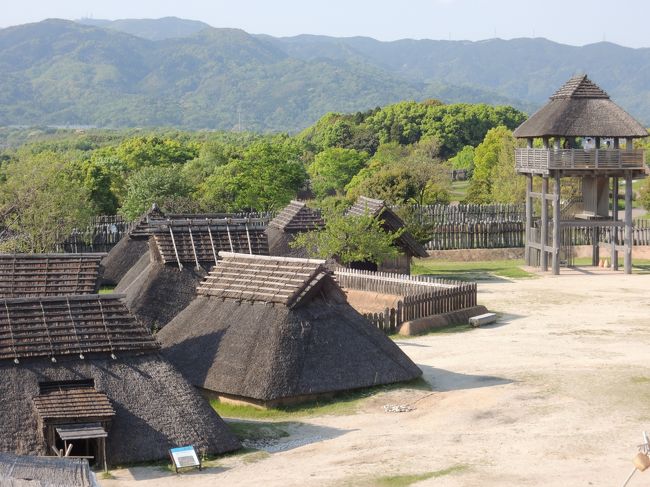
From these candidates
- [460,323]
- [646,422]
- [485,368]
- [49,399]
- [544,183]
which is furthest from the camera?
[544,183]

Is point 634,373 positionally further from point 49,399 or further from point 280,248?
point 280,248

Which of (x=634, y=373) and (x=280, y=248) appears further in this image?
(x=280, y=248)

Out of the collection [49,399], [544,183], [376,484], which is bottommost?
[376,484]

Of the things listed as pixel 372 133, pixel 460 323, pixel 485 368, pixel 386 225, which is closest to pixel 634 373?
pixel 485 368

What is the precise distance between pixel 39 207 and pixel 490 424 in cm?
3241

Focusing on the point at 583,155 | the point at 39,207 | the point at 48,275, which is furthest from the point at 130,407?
the point at 39,207

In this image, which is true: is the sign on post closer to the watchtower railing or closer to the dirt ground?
the dirt ground

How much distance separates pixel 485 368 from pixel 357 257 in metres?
13.3

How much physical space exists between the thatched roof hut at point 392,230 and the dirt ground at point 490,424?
9.52 metres

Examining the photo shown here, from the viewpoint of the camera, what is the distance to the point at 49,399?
21.2 metres

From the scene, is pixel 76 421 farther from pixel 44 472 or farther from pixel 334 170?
pixel 334 170

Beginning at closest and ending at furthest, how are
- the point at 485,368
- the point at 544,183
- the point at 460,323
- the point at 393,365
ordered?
the point at 393,365 → the point at 485,368 → the point at 460,323 → the point at 544,183

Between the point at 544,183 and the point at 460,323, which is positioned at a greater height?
→ the point at 544,183

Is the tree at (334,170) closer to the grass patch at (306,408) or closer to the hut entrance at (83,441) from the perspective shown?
the grass patch at (306,408)
